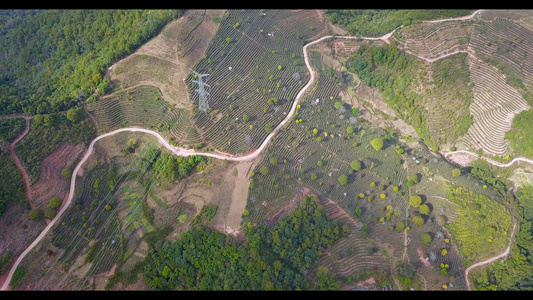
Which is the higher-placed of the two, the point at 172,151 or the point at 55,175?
the point at 55,175

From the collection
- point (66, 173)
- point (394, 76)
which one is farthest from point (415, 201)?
point (66, 173)

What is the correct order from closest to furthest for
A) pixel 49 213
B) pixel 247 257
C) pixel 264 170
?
pixel 247 257
pixel 49 213
pixel 264 170

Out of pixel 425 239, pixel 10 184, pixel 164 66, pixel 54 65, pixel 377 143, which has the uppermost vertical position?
pixel 54 65

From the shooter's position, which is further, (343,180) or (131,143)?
(131,143)

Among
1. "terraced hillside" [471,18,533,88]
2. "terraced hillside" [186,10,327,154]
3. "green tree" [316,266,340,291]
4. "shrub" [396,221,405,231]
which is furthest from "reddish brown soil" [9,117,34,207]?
"terraced hillside" [471,18,533,88]

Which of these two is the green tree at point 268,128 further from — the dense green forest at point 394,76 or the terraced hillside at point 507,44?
the terraced hillside at point 507,44

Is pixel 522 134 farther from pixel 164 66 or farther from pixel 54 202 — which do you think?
pixel 54 202
